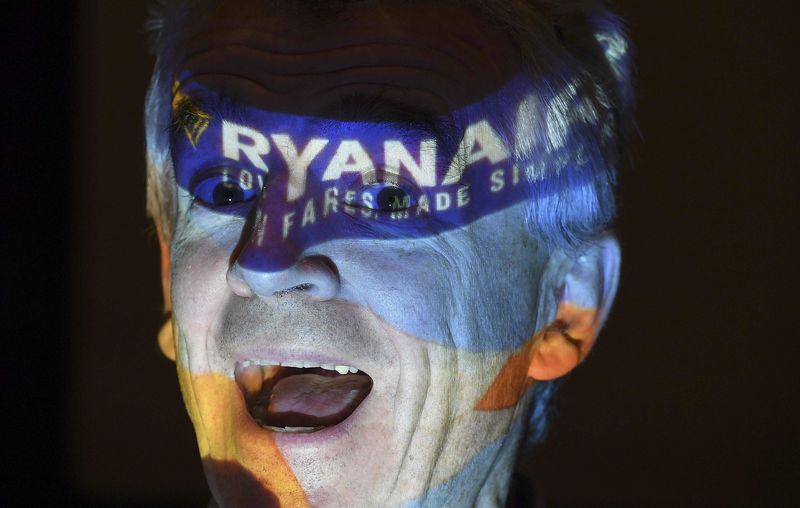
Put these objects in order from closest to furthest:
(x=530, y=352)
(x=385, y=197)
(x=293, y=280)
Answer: (x=293, y=280), (x=385, y=197), (x=530, y=352)

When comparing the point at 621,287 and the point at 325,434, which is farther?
the point at 621,287

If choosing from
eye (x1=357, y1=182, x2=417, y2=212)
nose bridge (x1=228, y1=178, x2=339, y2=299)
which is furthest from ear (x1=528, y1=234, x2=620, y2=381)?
nose bridge (x1=228, y1=178, x2=339, y2=299)

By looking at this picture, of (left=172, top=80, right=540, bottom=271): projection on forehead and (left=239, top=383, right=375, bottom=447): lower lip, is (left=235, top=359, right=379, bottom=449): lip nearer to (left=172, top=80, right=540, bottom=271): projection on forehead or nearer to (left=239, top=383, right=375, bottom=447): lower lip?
(left=239, top=383, right=375, bottom=447): lower lip

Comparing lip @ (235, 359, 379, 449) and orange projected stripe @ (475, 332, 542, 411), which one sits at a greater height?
orange projected stripe @ (475, 332, 542, 411)

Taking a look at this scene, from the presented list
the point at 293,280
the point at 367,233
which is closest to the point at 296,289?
the point at 293,280

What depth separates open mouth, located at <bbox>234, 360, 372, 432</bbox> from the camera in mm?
1552

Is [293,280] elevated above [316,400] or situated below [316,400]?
above

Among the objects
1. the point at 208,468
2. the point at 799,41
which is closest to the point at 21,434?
the point at 208,468

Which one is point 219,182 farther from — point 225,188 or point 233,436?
point 233,436

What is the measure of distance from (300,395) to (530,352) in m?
0.37

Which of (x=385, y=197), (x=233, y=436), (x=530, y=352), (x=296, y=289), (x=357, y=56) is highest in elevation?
(x=357, y=56)

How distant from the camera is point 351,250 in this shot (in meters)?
1.46

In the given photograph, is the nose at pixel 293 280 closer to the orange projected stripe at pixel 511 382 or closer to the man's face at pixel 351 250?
the man's face at pixel 351 250

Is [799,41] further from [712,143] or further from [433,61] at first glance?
[433,61]
